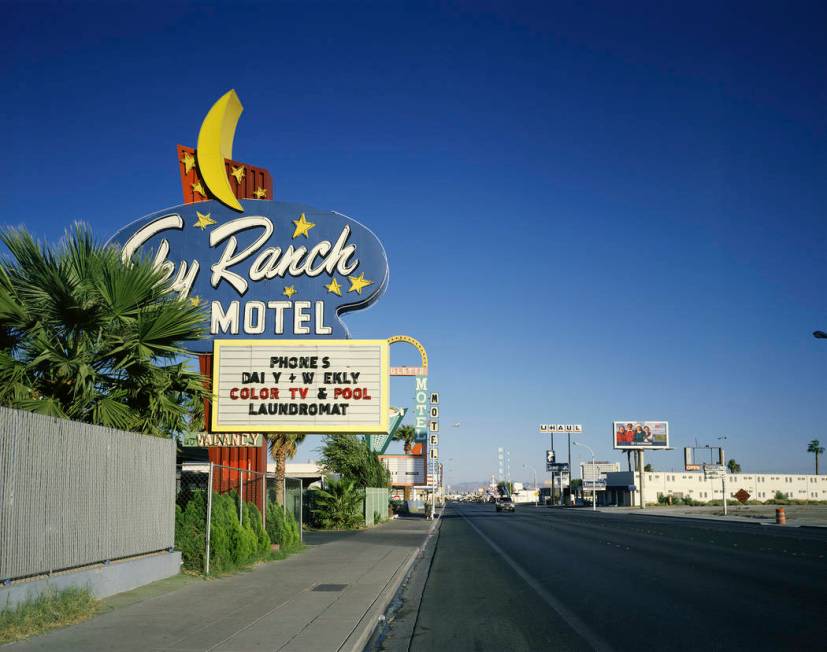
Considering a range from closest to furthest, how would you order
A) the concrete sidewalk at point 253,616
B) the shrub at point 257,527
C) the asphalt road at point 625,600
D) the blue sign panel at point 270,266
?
the concrete sidewalk at point 253,616
the asphalt road at point 625,600
the shrub at point 257,527
the blue sign panel at point 270,266

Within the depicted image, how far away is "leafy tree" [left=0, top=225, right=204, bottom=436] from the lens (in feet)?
44.6

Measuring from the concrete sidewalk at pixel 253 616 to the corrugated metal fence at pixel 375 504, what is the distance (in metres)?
25.5

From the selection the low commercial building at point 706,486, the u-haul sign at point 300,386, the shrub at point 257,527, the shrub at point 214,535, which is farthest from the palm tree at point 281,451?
the low commercial building at point 706,486

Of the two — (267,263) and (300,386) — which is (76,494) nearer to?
(300,386)

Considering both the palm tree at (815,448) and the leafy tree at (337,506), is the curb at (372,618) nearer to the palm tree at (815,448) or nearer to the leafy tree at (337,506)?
the leafy tree at (337,506)

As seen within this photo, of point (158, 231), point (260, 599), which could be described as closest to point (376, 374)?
point (158, 231)

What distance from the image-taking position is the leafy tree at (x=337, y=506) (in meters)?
39.5

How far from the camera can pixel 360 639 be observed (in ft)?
31.2

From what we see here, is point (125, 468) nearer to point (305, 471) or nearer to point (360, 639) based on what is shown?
point (360, 639)

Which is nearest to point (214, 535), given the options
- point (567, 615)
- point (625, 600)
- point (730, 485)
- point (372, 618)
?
point (372, 618)

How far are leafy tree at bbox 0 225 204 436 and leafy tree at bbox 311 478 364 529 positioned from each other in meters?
24.5

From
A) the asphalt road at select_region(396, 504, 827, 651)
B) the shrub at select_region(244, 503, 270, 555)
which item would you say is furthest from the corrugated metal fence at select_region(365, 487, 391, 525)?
the shrub at select_region(244, 503, 270, 555)

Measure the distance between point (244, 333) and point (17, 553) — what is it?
38.2ft

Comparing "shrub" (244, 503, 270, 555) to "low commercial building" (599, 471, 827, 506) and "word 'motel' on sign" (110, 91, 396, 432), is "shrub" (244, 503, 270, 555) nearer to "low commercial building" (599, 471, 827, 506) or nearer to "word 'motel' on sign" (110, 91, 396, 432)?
"word 'motel' on sign" (110, 91, 396, 432)
